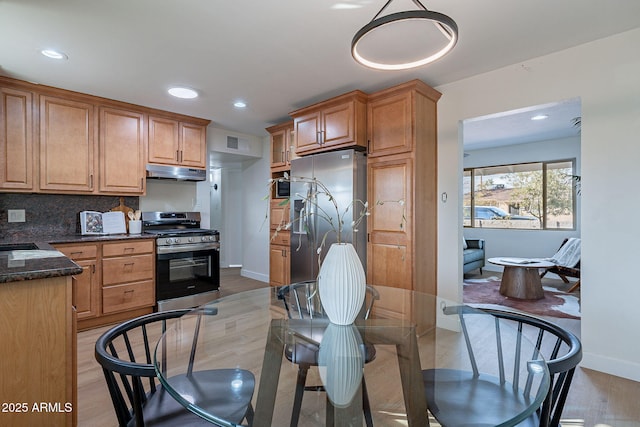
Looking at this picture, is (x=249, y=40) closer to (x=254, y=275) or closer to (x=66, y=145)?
(x=66, y=145)

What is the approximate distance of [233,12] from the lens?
6.59 feet

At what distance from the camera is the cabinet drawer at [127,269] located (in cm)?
325

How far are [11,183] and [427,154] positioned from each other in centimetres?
397

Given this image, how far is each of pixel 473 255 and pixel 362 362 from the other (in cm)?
483

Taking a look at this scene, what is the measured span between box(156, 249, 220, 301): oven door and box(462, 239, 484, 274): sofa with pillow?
3986 mm

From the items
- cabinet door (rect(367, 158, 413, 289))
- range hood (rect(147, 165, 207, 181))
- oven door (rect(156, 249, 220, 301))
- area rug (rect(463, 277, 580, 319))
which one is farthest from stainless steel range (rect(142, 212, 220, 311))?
area rug (rect(463, 277, 580, 319))

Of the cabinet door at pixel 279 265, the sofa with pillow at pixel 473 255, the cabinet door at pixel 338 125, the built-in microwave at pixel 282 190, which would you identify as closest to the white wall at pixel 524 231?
the sofa with pillow at pixel 473 255

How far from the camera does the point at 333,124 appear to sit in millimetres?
3389

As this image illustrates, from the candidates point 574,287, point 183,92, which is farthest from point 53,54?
point 574,287

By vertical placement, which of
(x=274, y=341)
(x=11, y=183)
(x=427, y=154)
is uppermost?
(x=427, y=154)

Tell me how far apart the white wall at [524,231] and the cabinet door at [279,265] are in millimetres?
4315

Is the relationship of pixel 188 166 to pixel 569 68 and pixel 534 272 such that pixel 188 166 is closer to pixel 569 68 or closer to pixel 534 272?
pixel 569 68

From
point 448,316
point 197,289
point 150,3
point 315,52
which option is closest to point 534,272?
point 448,316

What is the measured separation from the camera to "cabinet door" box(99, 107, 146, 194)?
355 centimetres
